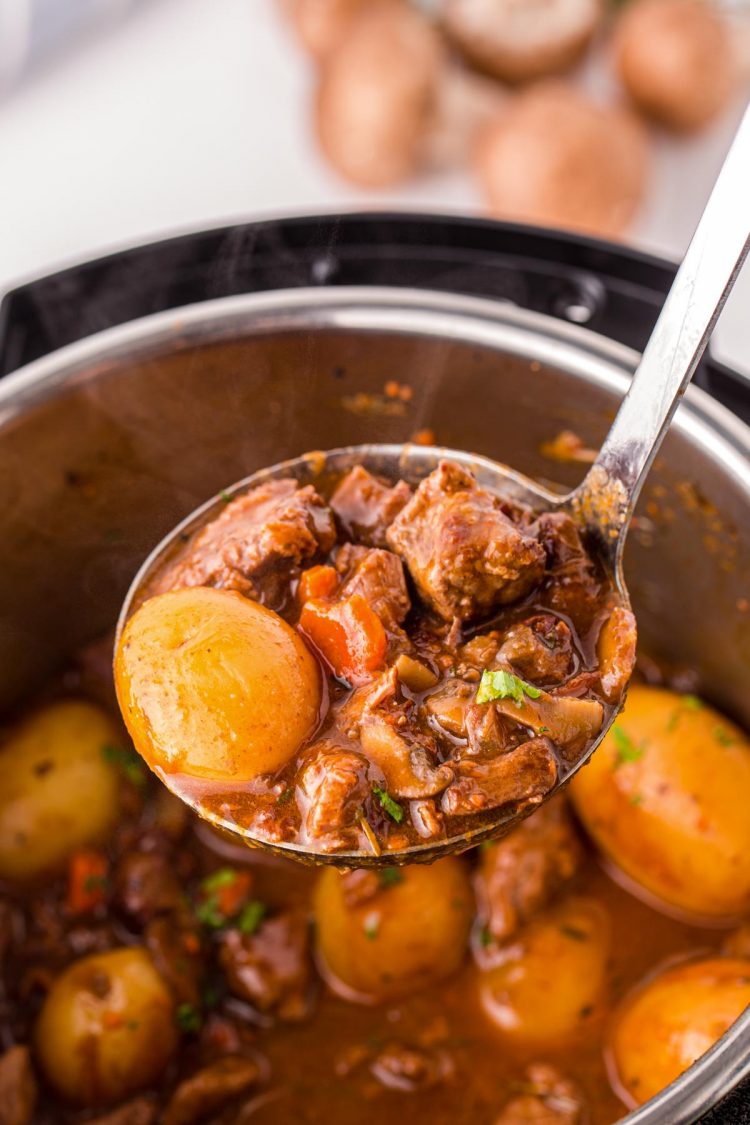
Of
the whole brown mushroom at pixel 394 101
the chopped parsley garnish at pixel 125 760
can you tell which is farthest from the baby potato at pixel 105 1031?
the whole brown mushroom at pixel 394 101

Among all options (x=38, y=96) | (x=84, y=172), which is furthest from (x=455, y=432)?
(x=38, y=96)

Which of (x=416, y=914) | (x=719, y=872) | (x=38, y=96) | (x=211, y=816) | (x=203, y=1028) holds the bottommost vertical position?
(x=203, y=1028)

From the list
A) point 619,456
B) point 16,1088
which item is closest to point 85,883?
point 16,1088

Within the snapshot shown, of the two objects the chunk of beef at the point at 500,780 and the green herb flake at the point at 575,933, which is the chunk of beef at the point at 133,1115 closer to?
the green herb flake at the point at 575,933

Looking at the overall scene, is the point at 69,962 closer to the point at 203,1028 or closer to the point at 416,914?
the point at 203,1028

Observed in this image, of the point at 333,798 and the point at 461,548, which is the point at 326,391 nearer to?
the point at 461,548
